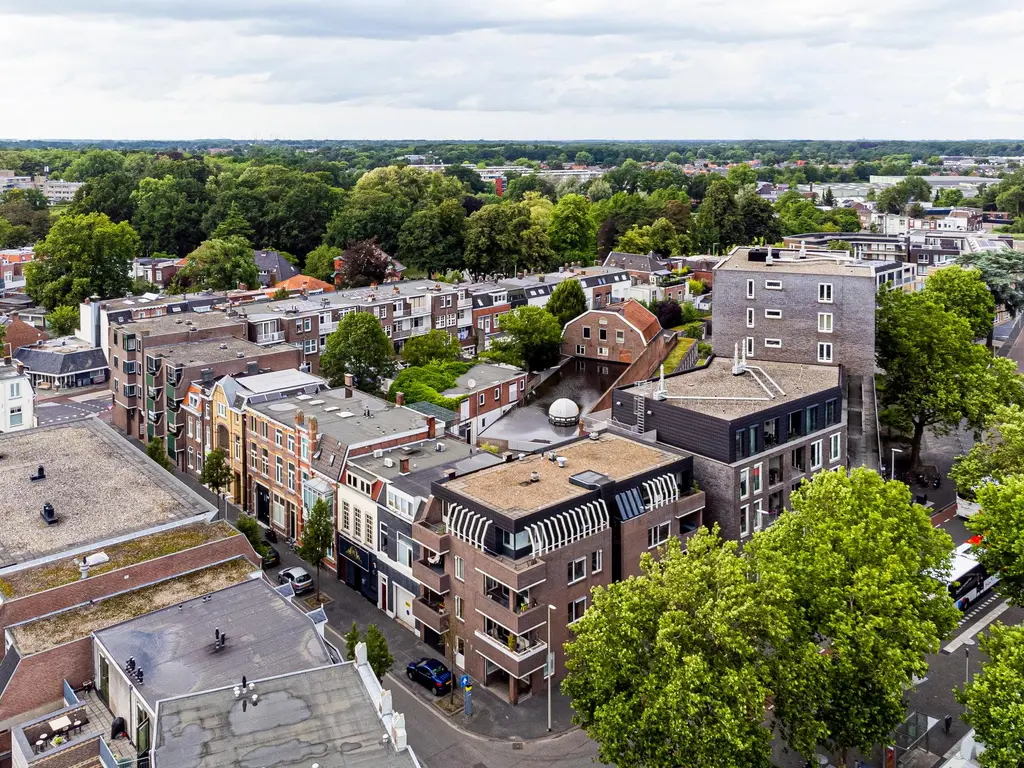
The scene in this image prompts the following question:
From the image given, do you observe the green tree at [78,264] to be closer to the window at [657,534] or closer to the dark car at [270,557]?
the dark car at [270,557]

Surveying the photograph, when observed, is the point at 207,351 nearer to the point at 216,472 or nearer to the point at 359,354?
the point at 359,354

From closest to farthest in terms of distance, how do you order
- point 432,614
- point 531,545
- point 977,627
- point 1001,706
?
1. point 1001,706
2. point 531,545
3. point 432,614
4. point 977,627

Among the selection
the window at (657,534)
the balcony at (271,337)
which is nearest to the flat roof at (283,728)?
the window at (657,534)

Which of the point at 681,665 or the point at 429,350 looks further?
the point at 429,350

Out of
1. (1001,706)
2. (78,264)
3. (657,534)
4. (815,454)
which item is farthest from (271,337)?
(1001,706)

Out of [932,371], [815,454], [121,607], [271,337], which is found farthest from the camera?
[271,337]

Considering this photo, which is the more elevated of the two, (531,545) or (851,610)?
(531,545)
